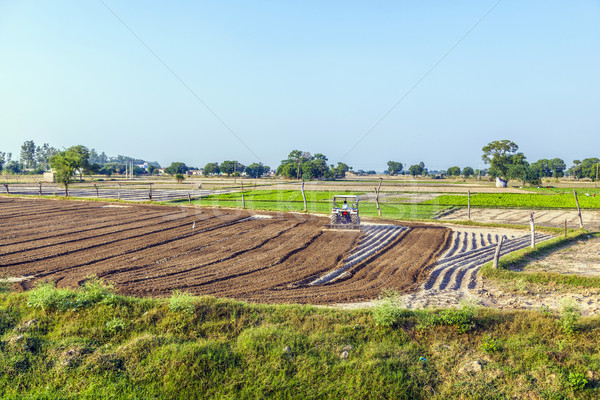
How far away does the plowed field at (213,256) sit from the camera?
36.0ft

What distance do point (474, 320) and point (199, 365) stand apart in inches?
209

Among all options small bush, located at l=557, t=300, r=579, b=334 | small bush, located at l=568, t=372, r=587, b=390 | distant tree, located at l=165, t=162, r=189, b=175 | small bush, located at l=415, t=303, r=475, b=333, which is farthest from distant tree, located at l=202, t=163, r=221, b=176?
small bush, located at l=568, t=372, r=587, b=390

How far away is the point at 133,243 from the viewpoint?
17047 mm

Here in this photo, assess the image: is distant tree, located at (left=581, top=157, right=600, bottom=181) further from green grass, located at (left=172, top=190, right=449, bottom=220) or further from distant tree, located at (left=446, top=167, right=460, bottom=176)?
green grass, located at (left=172, top=190, right=449, bottom=220)

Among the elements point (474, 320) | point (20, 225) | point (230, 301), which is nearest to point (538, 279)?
point (474, 320)

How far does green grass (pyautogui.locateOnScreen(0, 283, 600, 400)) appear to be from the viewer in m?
5.96

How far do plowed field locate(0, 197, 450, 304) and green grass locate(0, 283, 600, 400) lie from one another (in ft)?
6.69

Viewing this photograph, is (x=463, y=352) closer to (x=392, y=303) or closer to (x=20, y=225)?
(x=392, y=303)

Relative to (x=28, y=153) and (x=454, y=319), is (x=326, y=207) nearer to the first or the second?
(x=454, y=319)

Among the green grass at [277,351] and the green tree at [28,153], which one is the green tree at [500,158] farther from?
the green tree at [28,153]

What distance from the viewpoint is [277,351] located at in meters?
6.59

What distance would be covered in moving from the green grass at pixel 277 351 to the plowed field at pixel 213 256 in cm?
204

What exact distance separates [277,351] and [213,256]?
8741 mm

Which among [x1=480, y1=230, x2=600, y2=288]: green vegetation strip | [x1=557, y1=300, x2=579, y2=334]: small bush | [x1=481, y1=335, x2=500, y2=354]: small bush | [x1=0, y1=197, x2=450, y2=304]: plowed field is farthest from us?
[x1=480, y1=230, x2=600, y2=288]: green vegetation strip
